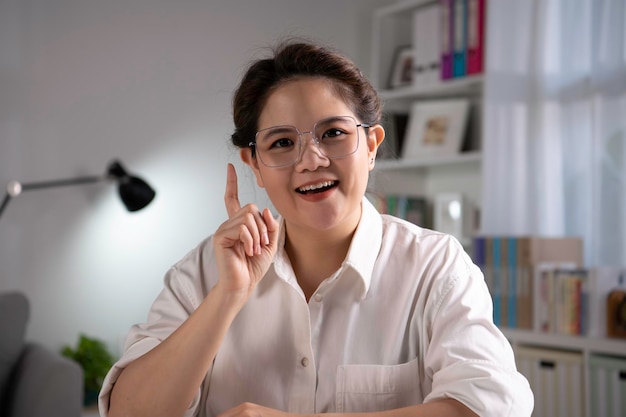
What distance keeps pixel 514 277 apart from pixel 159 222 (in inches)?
63.8

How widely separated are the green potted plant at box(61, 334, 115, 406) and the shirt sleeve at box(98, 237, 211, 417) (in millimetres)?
1740

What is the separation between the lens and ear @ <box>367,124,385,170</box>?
58.4 inches

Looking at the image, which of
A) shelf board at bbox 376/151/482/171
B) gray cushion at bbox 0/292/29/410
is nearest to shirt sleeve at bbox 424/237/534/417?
gray cushion at bbox 0/292/29/410

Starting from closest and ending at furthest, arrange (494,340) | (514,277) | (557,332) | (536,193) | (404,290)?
(494,340) < (404,290) < (557,332) < (514,277) < (536,193)

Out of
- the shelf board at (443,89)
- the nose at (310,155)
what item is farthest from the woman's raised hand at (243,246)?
the shelf board at (443,89)

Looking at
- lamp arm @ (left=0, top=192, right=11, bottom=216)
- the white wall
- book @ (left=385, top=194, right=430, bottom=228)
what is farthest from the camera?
book @ (left=385, top=194, right=430, bottom=228)

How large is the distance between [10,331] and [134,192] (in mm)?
801

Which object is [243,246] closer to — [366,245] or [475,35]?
[366,245]

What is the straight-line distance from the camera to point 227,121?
3.60 m

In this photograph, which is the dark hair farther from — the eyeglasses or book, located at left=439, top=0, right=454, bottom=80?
book, located at left=439, top=0, right=454, bottom=80

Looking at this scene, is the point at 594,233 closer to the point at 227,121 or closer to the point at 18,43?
the point at 227,121

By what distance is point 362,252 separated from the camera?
1441mm

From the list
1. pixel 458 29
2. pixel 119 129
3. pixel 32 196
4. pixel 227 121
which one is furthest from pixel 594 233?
pixel 32 196

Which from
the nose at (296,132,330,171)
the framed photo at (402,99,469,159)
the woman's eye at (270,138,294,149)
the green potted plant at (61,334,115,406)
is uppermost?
the framed photo at (402,99,469,159)
